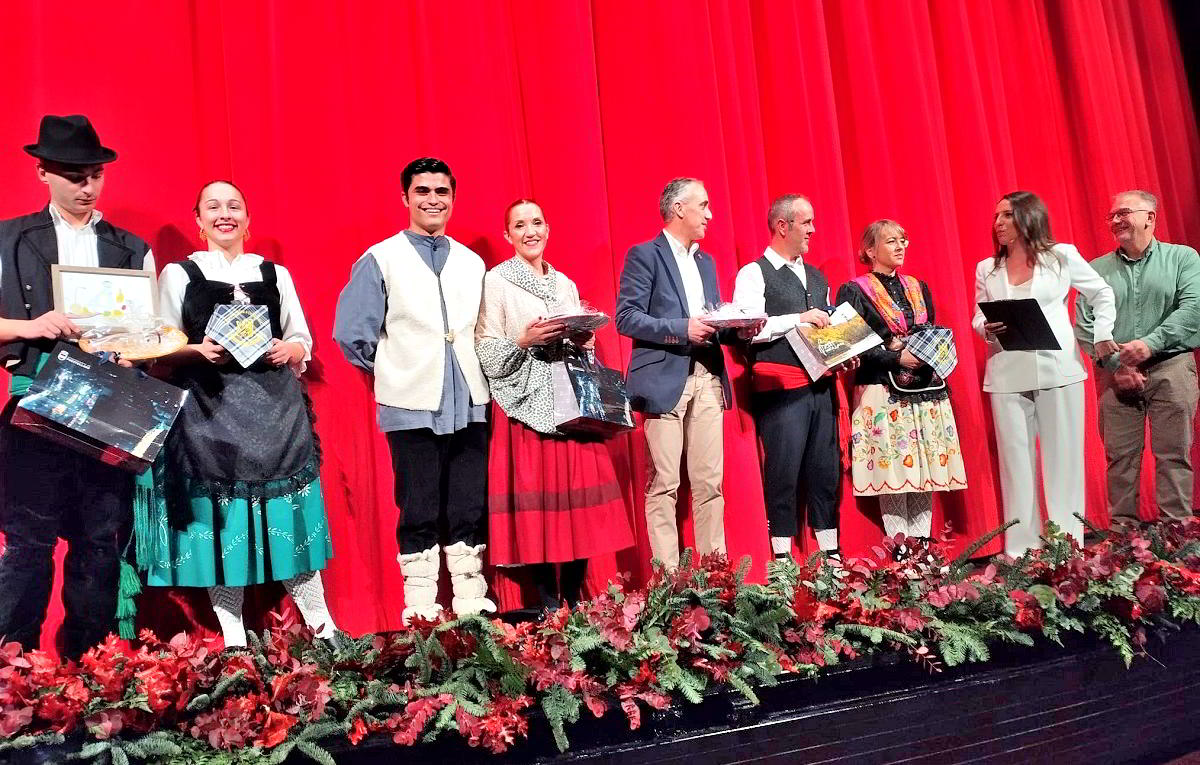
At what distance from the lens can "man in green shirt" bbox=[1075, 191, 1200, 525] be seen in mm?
4078

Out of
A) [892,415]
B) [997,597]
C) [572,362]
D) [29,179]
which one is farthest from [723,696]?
[29,179]

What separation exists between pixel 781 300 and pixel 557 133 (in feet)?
3.62

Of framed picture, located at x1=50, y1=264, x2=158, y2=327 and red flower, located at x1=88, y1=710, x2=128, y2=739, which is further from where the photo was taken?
framed picture, located at x1=50, y1=264, x2=158, y2=327

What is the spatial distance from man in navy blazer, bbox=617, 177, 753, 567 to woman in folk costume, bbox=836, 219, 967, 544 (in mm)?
749

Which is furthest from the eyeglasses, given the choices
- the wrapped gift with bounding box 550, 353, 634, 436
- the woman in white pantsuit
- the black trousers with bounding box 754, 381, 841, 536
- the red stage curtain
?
the wrapped gift with bounding box 550, 353, 634, 436

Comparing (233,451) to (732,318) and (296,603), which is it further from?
(732,318)

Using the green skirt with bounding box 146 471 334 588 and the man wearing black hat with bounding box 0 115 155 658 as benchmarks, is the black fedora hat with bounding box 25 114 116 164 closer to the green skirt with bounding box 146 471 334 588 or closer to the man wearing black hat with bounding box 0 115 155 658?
the man wearing black hat with bounding box 0 115 155 658

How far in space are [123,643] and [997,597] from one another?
2.25 metres

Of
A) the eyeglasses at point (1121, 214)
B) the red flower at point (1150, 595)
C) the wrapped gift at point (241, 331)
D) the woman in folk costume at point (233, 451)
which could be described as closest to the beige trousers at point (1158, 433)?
the eyeglasses at point (1121, 214)

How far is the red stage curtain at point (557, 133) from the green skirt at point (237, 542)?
0.32 meters

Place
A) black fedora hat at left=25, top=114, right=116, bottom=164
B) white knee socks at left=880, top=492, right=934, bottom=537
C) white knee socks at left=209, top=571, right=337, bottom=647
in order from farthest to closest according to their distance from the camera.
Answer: white knee socks at left=880, top=492, right=934, bottom=537 < white knee socks at left=209, top=571, right=337, bottom=647 < black fedora hat at left=25, top=114, right=116, bottom=164

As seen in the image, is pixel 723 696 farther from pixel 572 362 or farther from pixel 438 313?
pixel 438 313

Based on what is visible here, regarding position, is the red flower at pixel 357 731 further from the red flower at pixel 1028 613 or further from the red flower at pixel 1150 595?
the red flower at pixel 1150 595

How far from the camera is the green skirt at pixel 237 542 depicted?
2732mm
